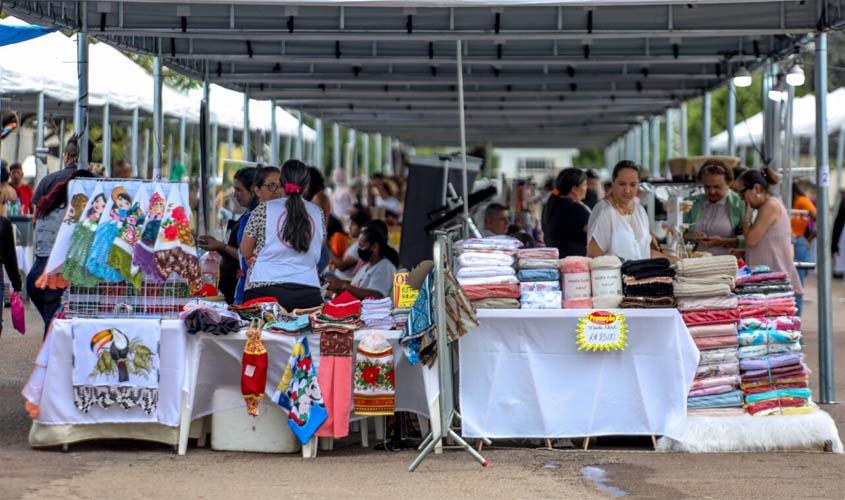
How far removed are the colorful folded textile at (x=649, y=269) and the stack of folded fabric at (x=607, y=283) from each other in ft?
0.20

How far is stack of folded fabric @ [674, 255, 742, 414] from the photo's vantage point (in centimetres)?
803

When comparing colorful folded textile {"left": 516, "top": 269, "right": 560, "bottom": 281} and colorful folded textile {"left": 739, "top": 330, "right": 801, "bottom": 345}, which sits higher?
colorful folded textile {"left": 516, "top": 269, "right": 560, "bottom": 281}

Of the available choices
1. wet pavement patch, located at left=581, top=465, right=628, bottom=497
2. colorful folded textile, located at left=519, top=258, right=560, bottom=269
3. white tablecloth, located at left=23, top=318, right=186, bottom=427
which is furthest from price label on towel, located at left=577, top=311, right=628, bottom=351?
white tablecloth, located at left=23, top=318, right=186, bottom=427

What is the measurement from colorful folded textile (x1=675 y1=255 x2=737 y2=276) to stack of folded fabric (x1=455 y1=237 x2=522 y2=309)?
105 centimetres

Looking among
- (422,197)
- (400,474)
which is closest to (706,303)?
(400,474)

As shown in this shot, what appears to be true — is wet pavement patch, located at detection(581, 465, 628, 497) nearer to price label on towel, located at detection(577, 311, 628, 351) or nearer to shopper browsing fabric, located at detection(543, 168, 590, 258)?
price label on towel, located at detection(577, 311, 628, 351)

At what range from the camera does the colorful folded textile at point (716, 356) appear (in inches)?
317

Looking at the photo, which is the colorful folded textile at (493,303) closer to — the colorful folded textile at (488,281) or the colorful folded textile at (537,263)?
the colorful folded textile at (488,281)

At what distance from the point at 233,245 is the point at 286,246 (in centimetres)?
208

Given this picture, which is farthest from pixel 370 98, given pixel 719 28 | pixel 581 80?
pixel 719 28

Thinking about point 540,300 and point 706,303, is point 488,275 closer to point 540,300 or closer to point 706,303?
point 540,300

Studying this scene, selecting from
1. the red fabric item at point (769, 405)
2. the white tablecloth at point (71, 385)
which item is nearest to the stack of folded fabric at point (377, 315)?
the white tablecloth at point (71, 385)

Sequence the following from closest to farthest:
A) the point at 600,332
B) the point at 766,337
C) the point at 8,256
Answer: the point at 600,332, the point at 766,337, the point at 8,256

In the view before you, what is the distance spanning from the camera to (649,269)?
7992mm
